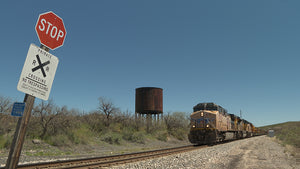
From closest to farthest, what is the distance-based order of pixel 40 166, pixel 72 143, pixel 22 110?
1. pixel 22 110
2. pixel 40 166
3. pixel 72 143

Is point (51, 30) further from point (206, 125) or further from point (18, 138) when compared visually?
point (206, 125)

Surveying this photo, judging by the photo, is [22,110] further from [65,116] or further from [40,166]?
[65,116]

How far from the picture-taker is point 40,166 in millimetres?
8227

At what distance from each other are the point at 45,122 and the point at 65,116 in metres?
1.90

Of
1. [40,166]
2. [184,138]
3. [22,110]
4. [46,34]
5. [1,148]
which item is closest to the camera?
[22,110]

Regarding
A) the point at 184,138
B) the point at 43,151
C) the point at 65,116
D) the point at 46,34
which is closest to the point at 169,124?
the point at 184,138

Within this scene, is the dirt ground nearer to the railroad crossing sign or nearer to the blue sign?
the railroad crossing sign

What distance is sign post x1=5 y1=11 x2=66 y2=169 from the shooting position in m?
2.80

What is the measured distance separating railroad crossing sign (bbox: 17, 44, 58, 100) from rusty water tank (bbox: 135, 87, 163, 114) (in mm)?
31716

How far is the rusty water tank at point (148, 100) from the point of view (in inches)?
1366

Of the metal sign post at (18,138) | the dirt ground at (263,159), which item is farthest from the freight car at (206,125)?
the metal sign post at (18,138)

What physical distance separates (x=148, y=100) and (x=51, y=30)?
31595 millimetres

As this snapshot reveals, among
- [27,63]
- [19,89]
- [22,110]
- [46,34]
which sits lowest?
[22,110]

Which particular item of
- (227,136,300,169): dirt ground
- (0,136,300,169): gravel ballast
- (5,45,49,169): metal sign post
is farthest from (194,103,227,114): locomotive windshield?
(5,45,49,169): metal sign post
